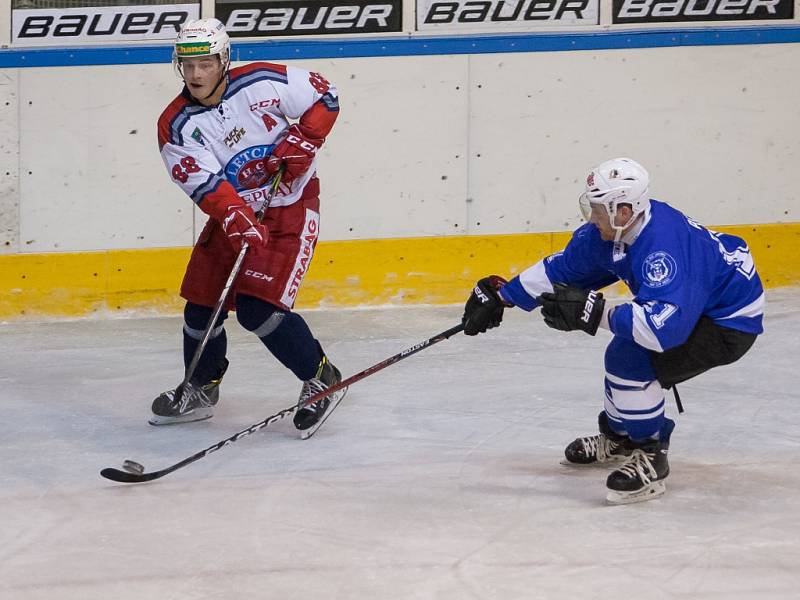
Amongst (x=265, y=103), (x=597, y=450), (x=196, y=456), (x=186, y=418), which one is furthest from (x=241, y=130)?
(x=597, y=450)

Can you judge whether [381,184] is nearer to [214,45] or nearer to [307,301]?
[307,301]

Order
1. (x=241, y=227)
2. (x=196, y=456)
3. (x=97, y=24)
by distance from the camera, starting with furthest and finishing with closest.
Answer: (x=97, y=24) → (x=241, y=227) → (x=196, y=456)

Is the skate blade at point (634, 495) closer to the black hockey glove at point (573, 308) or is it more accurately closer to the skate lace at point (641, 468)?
the skate lace at point (641, 468)

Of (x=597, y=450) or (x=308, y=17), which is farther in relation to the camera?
(x=308, y=17)

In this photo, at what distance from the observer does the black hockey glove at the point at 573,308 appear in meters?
3.19

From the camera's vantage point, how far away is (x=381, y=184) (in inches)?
222

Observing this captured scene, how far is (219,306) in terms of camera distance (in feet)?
13.1

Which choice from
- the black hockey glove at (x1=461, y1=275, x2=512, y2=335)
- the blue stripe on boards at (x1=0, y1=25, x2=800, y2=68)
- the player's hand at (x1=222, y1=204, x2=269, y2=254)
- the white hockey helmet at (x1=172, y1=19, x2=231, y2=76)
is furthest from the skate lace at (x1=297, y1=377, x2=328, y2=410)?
the blue stripe on boards at (x1=0, y1=25, x2=800, y2=68)

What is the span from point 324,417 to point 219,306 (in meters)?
0.44

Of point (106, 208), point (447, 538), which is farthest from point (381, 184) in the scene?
point (447, 538)

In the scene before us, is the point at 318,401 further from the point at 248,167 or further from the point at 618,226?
the point at 618,226

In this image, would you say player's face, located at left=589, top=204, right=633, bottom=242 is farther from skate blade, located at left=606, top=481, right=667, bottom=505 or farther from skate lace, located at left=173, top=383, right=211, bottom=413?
skate lace, located at left=173, top=383, right=211, bottom=413

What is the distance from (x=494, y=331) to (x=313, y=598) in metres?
2.63

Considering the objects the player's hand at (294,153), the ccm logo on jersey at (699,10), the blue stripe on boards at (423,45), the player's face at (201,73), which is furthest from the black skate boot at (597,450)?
the ccm logo on jersey at (699,10)
